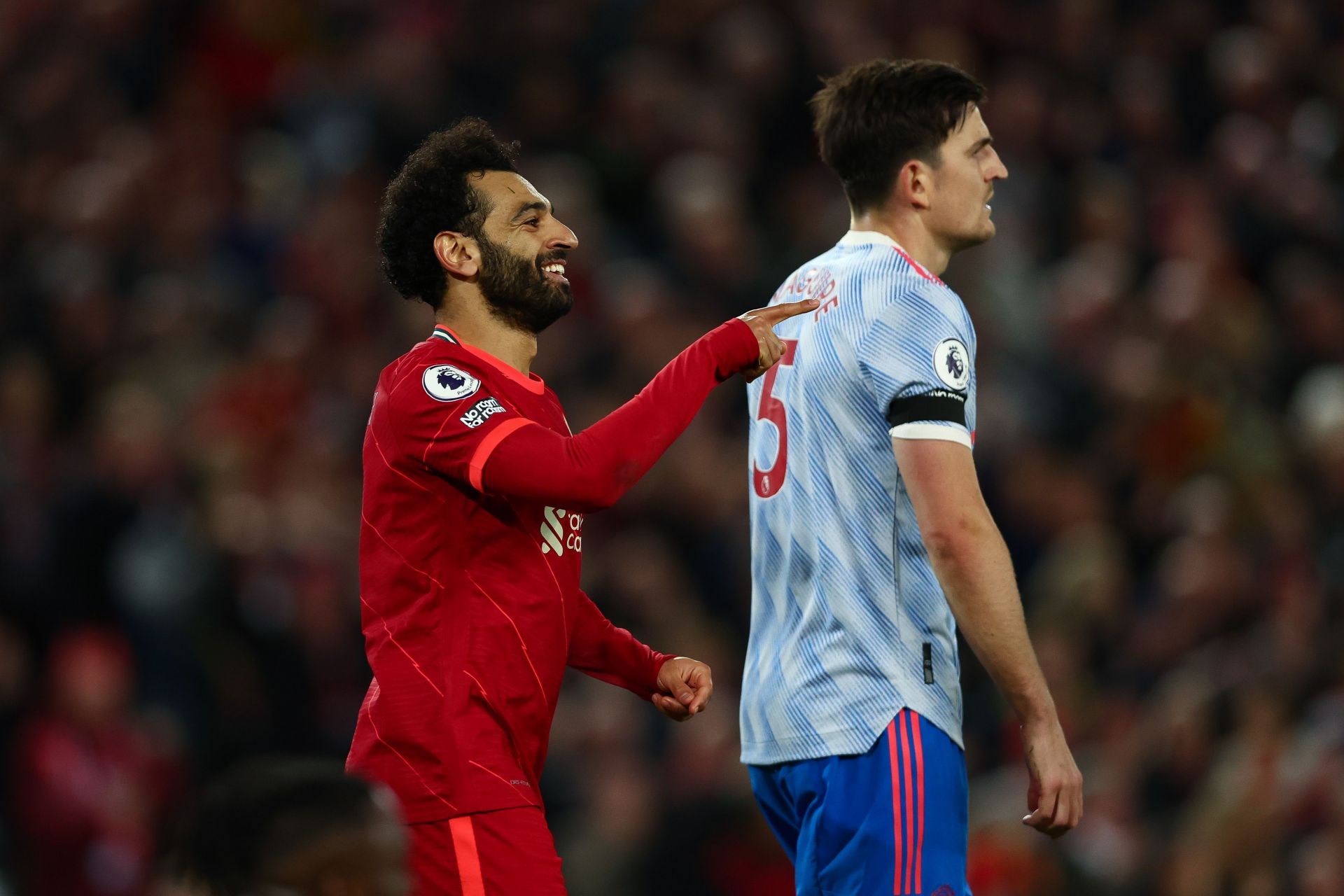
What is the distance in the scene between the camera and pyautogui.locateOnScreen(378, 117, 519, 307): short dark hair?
3703 mm

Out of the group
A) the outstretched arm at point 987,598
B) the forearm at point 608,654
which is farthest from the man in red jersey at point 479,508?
the outstretched arm at point 987,598

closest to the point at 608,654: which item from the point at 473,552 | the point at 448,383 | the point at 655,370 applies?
the point at 473,552

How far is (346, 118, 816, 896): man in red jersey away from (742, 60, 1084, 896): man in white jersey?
0.85 feet

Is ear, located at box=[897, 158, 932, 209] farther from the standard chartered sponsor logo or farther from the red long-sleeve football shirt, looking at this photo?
the standard chartered sponsor logo

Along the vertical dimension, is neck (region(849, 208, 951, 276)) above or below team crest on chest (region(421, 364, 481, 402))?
above

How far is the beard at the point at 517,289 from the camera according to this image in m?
3.66

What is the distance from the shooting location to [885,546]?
12.3 feet

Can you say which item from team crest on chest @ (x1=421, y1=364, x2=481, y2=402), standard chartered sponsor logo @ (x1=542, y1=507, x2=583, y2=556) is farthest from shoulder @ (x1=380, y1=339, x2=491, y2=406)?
standard chartered sponsor logo @ (x1=542, y1=507, x2=583, y2=556)

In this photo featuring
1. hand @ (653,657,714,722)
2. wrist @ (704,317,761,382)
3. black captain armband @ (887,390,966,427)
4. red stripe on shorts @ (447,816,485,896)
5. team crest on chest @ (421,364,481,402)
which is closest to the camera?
red stripe on shorts @ (447,816,485,896)

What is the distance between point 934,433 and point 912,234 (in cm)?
59

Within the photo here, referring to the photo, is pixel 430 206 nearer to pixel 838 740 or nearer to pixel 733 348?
pixel 733 348

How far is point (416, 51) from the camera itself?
10352 mm

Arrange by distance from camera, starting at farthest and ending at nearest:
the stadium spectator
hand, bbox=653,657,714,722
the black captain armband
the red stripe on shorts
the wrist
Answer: hand, bbox=653,657,714,722, the black captain armband, the wrist, the red stripe on shorts, the stadium spectator

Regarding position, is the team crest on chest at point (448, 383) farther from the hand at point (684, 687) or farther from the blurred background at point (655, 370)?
the blurred background at point (655, 370)
